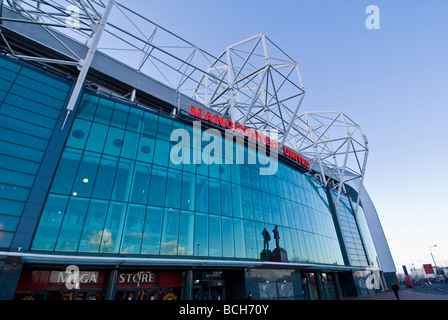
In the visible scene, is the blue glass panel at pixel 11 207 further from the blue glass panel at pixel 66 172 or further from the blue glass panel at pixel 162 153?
the blue glass panel at pixel 162 153

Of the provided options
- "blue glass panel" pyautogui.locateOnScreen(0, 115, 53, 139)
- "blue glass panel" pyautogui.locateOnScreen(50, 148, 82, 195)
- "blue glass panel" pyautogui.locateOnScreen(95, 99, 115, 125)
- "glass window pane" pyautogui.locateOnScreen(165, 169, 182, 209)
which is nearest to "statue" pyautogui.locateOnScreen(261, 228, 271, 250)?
"glass window pane" pyautogui.locateOnScreen(165, 169, 182, 209)

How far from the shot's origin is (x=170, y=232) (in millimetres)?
18656

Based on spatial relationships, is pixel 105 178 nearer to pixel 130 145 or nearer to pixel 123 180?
pixel 123 180

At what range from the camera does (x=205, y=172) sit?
76.7ft

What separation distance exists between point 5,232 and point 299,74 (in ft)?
114

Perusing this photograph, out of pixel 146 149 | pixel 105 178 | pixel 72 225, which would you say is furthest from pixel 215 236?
pixel 72 225

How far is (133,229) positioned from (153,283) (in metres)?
4.98

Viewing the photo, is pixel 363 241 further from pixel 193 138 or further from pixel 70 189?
pixel 70 189

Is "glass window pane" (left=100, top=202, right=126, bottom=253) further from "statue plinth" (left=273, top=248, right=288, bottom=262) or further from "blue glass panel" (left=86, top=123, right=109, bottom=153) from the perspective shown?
"statue plinth" (left=273, top=248, right=288, bottom=262)

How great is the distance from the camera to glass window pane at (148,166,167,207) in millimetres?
18922

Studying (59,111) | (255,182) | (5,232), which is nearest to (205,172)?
(255,182)

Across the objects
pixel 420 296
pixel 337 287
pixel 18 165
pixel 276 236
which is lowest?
pixel 420 296

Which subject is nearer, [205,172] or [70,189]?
[70,189]
